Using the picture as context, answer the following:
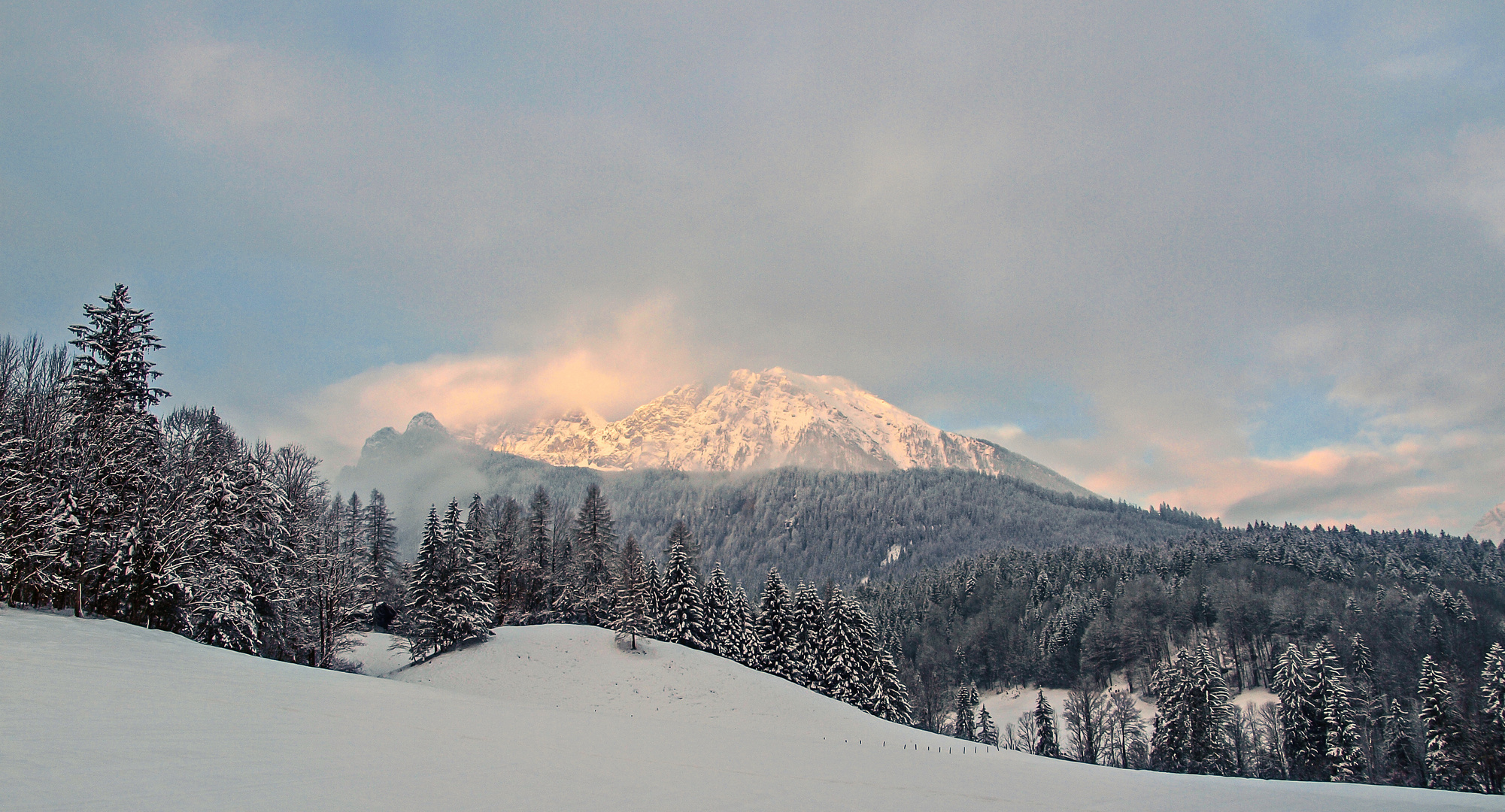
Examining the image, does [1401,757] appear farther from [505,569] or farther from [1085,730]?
[505,569]

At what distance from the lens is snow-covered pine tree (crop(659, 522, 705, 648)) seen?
2317 inches

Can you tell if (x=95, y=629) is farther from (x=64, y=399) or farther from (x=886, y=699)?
(x=886, y=699)

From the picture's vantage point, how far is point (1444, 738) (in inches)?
1853

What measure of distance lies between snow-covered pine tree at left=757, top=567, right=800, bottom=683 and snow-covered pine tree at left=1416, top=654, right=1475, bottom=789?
44196 millimetres

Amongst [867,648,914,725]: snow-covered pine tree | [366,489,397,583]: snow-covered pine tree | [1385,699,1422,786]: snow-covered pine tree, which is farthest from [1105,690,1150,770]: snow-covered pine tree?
[366,489,397,583]: snow-covered pine tree

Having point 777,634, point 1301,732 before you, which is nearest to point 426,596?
point 777,634

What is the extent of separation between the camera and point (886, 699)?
59.0 metres

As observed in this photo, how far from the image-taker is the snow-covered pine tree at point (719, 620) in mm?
59875

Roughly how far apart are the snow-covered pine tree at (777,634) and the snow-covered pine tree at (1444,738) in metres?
44.2

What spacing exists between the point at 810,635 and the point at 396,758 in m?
53.8

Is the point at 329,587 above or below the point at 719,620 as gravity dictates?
above

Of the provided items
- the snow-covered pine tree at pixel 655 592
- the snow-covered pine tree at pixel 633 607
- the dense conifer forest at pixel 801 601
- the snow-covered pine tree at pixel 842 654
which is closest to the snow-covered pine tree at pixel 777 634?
the dense conifer forest at pixel 801 601

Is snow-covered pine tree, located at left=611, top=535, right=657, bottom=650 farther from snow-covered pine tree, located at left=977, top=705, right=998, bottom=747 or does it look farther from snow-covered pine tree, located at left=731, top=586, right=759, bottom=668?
snow-covered pine tree, located at left=977, top=705, right=998, bottom=747

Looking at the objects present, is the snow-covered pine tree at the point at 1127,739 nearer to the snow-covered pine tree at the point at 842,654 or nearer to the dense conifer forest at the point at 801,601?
the dense conifer forest at the point at 801,601
